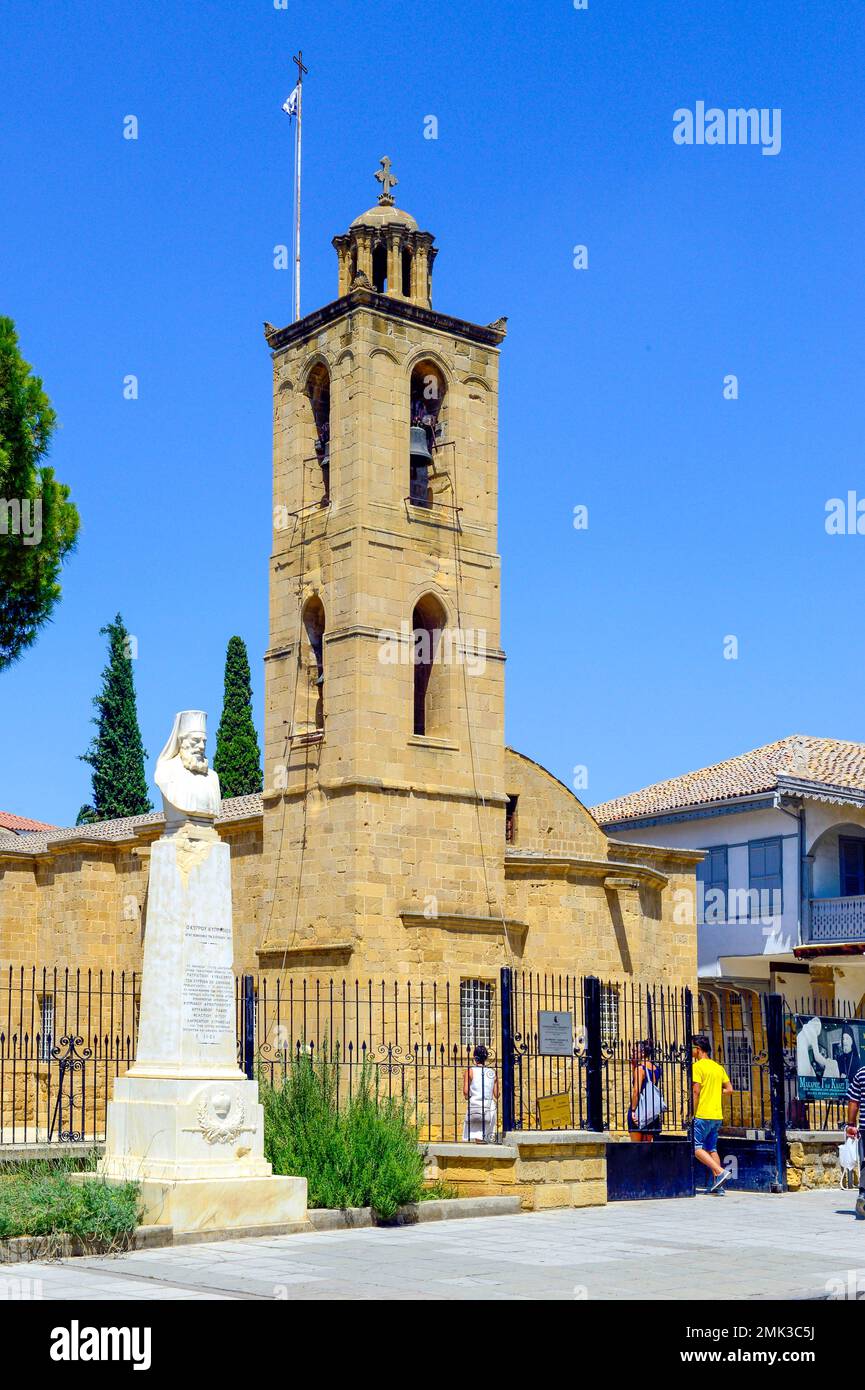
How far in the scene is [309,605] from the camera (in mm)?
28859

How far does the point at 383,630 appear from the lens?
2752 centimetres

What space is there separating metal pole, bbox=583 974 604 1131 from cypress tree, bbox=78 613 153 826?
31.7 metres

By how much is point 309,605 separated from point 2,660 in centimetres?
980

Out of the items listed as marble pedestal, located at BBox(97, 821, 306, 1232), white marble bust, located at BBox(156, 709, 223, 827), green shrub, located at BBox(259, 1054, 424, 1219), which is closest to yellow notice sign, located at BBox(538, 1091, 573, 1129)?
green shrub, located at BBox(259, 1054, 424, 1219)

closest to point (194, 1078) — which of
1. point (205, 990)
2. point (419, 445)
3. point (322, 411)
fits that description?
point (205, 990)

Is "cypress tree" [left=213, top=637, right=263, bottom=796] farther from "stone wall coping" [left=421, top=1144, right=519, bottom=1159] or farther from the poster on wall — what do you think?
"stone wall coping" [left=421, top=1144, right=519, bottom=1159]

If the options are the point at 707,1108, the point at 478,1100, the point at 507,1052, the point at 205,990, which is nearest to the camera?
the point at 205,990

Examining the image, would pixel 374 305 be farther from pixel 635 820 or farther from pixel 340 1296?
pixel 340 1296

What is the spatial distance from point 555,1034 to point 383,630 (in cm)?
1104

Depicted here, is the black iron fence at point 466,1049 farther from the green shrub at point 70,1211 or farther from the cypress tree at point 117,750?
the cypress tree at point 117,750

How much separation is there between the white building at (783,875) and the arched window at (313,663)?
454 inches

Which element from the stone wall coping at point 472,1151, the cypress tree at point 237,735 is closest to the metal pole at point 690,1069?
the stone wall coping at point 472,1151

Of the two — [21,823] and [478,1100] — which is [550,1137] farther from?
[21,823]
